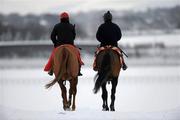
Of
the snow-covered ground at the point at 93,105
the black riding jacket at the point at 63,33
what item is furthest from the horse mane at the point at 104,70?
the black riding jacket at the point at 63,33

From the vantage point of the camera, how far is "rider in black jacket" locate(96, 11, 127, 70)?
42.8 feet

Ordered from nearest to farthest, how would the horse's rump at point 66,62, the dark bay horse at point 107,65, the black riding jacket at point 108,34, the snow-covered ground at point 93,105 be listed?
the snow-covered ground at point 93,105 < the horse's rump at point 66,62 < the dark bay horse at point 107,65 < the black riding jacket at point 108,34

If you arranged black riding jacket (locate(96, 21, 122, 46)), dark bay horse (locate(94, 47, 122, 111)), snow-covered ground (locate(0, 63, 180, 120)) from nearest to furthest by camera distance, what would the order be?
snow-covered ground (locate(0, 63, 180, 120)) < dark bay horse (locate(94, 47, 122, 111)) < black riding jacket (locate(96, 21, 122, 46))

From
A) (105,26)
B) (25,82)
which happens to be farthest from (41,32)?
(105,26)

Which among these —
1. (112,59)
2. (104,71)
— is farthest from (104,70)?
(112,59)

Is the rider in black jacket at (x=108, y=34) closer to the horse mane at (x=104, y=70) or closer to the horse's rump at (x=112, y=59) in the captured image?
the horse's rump at (x=112, y=59)

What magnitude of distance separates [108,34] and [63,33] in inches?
34.8

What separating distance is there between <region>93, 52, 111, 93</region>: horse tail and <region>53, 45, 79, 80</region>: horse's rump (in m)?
0.47

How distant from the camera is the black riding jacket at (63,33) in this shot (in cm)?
1291

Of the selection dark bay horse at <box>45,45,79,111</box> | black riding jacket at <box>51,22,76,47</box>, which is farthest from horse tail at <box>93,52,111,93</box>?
black riding jacket at <box>51,22,76,47</box>

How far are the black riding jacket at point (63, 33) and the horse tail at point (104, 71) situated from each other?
72 centimetres

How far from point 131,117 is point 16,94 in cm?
1282

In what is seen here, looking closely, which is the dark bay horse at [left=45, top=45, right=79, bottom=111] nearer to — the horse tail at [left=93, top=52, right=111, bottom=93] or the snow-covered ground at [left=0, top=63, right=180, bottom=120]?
the horse tail at [left=93, top=52, right=111, bottom=93]

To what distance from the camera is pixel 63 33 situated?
42.4ft
